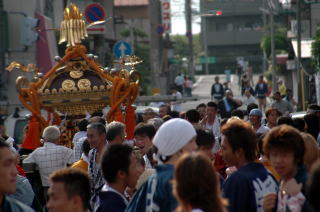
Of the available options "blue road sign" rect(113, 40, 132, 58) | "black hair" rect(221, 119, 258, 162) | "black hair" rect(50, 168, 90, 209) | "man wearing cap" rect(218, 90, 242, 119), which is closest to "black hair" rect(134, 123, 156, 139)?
"black hair" rect(221, 119, 258, 162)

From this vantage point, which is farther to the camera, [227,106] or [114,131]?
[227,106]

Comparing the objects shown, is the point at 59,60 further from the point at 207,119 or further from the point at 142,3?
the point at 142,3

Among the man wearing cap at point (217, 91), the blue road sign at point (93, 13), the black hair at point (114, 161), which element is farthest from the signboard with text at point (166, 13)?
the black hair at point (114, 161)

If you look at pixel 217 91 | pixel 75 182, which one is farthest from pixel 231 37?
pixel 75 182

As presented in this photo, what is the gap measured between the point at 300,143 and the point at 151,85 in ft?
177

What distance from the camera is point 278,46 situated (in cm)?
6919

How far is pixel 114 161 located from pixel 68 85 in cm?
891

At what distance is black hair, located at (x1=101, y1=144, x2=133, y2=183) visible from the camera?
25.8ft

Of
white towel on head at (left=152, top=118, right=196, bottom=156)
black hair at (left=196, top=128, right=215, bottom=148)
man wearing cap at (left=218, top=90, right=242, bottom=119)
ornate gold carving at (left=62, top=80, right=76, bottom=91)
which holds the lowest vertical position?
man wearing cap at (left=218, top=90, right=242, bottom=119)

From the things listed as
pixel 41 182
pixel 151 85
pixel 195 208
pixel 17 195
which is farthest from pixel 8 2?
pixel 195 208

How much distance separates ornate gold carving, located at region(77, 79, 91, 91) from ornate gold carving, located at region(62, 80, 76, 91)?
0.09m

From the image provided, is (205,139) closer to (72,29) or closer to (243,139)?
(243,139)

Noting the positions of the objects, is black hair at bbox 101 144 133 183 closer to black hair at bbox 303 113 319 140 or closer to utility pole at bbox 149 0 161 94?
black hair at bbox 303 113 319 140

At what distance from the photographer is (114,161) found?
7.87m
